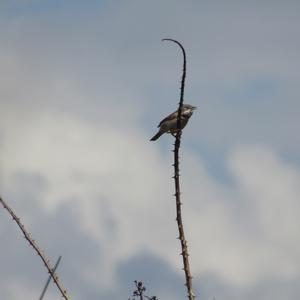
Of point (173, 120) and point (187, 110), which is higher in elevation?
point (173, 120)

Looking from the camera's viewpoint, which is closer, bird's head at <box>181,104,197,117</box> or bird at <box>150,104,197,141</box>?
bird's head at <box>181,104,197,117</box>

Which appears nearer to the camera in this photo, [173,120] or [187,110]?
[187,110]

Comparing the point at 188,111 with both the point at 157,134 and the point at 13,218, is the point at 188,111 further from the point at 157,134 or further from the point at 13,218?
the point at 13,218

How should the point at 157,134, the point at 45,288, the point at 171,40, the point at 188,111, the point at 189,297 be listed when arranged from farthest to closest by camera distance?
1. the point at 157,134
2. the point at 188,111
3. the point at 171,40
4. the point at 189,297
5. the point at 45,288

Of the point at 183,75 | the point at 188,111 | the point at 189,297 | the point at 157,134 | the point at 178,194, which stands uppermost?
the point at 157,134

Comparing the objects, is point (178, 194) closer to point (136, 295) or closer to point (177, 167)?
point (177, 167)

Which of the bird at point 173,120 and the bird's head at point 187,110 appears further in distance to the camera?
the bird at point 173,120

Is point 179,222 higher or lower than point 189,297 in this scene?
higher

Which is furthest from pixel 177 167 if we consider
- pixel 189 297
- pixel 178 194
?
pixel 189 297

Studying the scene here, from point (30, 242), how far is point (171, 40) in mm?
2222

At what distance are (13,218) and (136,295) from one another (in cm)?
148

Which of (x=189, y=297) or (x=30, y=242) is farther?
(x=30, y=242)

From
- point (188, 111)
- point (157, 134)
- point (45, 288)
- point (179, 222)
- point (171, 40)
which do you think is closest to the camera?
point (45, 288)

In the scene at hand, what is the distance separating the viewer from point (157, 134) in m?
23.8
